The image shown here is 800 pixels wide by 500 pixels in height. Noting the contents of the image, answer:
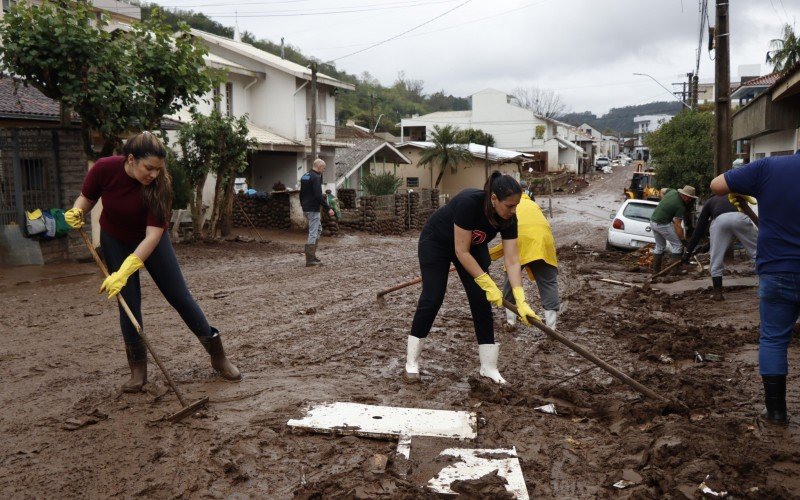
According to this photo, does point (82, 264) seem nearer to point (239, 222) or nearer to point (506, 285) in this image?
point (506, 285)

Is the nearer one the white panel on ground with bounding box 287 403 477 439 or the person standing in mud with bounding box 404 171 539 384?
the white panel on ground with bounding box 287 403 477 439

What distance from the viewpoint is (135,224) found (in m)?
4.70

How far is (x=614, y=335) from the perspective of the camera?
7.42 meters

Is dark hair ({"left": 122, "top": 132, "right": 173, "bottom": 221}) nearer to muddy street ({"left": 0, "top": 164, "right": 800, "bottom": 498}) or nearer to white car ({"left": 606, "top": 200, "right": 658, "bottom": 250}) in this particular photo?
muddy street ({"left": 0, "top": 164, "right": 800, "bottom": 498})

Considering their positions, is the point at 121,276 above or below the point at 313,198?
below

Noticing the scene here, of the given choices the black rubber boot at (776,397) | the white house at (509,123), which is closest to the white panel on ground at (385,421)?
the black rubber boot at (776,397)

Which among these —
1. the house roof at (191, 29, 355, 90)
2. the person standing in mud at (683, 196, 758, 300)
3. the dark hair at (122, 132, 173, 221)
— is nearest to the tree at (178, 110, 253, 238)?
the house roof at (191, 29, 355, 90)

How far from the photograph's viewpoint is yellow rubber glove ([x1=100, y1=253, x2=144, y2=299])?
4.48 metres

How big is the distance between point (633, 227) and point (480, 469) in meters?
12.8

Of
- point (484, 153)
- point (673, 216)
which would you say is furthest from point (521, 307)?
point (484, 153)

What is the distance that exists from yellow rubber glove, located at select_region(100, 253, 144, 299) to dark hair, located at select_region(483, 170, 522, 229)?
2317 mm

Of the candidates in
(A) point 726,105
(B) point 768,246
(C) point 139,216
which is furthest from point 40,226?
(A) point 726,105

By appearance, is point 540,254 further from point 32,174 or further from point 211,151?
point 211,151

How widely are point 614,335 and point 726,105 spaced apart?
7.17 metres
